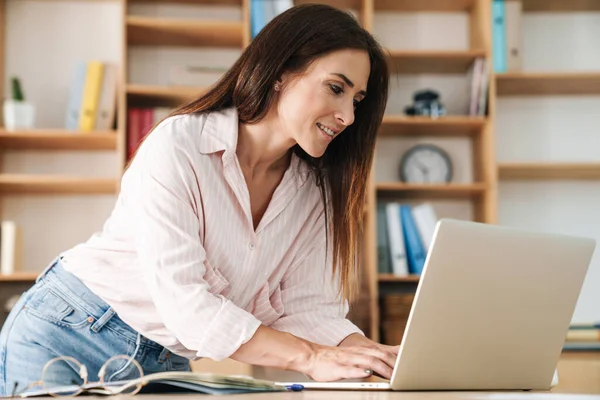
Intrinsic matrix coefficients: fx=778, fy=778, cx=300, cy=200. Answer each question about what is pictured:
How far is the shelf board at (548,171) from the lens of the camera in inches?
132

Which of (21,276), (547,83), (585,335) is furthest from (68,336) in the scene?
(547,83)

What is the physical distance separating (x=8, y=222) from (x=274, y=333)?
94.2 inches

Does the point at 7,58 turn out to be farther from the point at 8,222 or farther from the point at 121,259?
the point at 121,259

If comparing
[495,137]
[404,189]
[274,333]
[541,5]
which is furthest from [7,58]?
[274,333]

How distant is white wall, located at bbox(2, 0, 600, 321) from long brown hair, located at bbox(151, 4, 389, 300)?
198 centimetres

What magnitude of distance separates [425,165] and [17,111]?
1.81 meters

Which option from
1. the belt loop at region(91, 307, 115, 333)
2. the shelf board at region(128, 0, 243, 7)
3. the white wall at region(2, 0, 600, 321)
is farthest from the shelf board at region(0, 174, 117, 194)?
the belt loop at region(91, 307, 115, 333)

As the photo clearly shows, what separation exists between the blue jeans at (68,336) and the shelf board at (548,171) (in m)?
2.32

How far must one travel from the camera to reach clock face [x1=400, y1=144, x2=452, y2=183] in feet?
11.7

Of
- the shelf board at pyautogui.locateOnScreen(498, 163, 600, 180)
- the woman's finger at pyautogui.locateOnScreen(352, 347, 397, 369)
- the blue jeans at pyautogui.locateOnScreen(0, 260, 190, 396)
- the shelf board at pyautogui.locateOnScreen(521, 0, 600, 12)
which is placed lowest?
the blue jeans at pyautogui.locateOnScreen(0, 260, 190, 396)

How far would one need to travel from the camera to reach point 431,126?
3.49 metres

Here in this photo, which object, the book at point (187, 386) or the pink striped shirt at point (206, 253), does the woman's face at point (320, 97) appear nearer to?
the pink striped shirt at point (206, 253)

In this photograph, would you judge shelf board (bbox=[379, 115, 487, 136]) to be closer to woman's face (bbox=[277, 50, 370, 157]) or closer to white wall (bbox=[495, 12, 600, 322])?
white wall (bbox=[495, 12, 600, 322])

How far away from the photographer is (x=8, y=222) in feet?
10.7
